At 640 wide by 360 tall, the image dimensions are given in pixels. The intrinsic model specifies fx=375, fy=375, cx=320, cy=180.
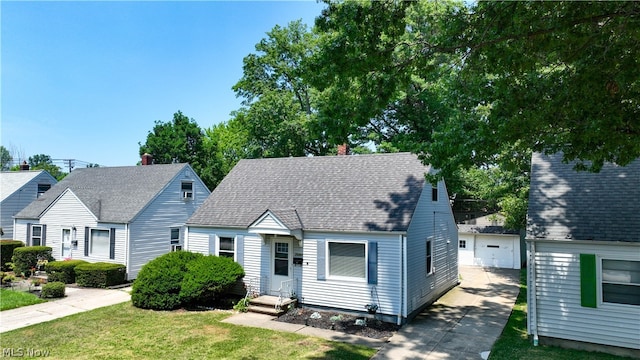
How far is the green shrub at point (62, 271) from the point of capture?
1816 cm

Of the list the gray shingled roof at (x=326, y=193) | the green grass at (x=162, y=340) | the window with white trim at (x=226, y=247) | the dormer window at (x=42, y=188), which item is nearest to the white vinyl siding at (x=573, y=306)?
the gray shingled roof at (x=326, y=193)

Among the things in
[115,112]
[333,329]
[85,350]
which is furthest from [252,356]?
[115,112]

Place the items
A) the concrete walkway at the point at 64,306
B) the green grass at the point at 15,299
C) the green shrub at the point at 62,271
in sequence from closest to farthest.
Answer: the concrete walkway at the point at 64,306 < the green grass at the point at 15,299 < the green shrub at the point at 62,271

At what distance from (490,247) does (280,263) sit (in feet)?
58.6

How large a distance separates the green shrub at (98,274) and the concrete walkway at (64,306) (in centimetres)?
47

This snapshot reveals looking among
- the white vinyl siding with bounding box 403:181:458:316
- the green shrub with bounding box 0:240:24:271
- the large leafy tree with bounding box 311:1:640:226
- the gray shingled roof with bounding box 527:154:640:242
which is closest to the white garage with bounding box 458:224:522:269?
the white vinyl siding with bounding box 403:181:458:316

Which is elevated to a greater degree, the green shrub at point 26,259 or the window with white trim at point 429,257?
the window with white trim at point 429,257

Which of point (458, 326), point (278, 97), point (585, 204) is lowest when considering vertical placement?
point (458, 326)

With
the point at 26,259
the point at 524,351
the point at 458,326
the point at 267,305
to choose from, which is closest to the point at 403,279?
the point at 458,326

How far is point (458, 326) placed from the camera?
12180mm

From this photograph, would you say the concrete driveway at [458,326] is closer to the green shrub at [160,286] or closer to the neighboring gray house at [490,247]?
the neighboring gray house at [490,247]

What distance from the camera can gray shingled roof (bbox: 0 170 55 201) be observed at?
86.4ft

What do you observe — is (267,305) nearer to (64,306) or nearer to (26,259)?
(64,306)

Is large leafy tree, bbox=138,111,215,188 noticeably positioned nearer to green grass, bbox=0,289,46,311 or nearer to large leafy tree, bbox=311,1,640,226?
green grass, bbox=0,289,46,311
